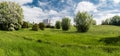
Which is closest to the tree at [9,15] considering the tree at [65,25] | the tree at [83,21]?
the tree at [83,21]

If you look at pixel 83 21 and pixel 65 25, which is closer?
pixel 83 21

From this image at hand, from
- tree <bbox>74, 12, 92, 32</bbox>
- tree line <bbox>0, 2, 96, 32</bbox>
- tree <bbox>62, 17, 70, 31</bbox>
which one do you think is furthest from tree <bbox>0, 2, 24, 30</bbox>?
tree <bbox>62, 17, 70, 31</bbox>

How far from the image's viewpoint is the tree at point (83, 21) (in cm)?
9836

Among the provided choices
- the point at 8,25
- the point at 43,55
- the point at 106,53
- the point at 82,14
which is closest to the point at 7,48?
the point at 43,55

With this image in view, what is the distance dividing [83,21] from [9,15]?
A: 3296 cm

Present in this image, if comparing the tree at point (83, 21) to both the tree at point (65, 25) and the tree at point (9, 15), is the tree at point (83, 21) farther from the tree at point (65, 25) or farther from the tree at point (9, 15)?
the tree at point (9, 15)

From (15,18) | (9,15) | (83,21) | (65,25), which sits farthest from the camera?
(65,25)

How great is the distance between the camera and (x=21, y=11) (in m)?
106

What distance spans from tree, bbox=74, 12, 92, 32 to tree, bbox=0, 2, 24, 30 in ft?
88.0

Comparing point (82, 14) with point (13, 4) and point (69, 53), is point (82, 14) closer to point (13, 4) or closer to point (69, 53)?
point (13, 4)

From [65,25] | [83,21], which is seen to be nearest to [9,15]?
[83,21]

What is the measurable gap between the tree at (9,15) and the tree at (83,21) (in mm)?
26826

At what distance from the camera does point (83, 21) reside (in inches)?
3969

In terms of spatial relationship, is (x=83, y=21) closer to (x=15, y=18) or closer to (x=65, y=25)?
(x=65, y=25)
